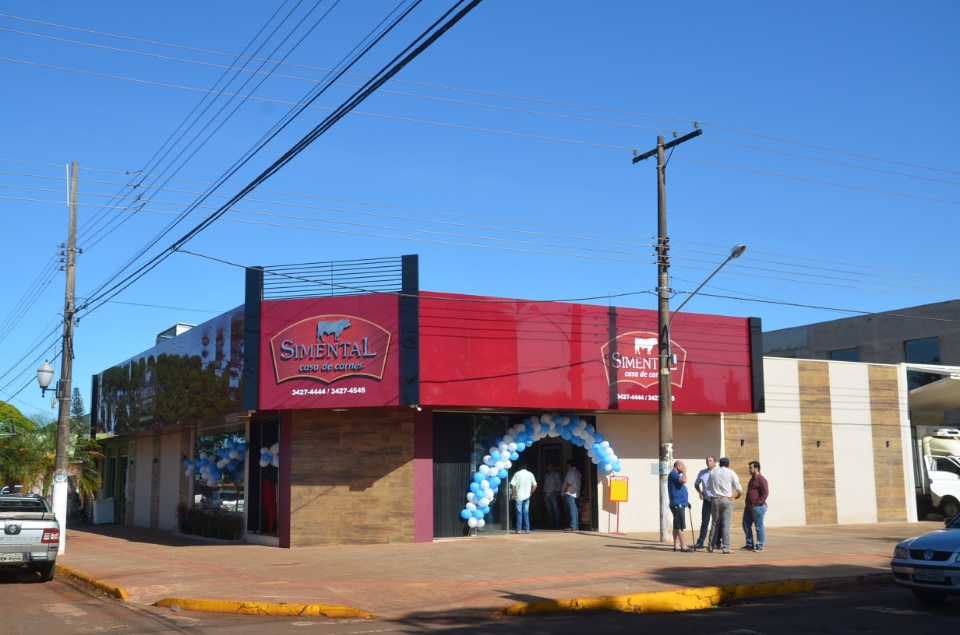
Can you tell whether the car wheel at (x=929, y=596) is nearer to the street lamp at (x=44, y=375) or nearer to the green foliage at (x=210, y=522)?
the green foliage at (x=210, y=522)

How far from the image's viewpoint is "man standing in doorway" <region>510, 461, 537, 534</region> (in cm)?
2211

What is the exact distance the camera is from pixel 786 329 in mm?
49594

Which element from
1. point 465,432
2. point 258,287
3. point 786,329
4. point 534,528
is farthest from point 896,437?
point 786,329

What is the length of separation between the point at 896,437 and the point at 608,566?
52.6 feet

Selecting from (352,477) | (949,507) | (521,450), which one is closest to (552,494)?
(521,450)

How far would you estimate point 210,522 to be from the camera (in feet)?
81.1

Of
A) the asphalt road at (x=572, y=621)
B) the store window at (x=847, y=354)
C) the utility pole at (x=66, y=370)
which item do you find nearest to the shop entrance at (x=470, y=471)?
the utility pole at (x=66, y=370)

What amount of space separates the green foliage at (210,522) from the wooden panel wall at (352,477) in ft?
10.6

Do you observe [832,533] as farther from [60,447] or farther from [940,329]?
[940,329]

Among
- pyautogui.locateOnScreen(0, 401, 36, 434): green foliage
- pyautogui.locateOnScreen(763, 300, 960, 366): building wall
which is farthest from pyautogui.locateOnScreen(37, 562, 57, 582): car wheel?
pyautogui.locateOnScreen(763, 300, 960, 366): building wall

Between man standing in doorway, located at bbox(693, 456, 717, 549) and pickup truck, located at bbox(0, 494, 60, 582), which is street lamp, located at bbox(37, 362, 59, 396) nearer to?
pickup truck, located at bbox(0, 494, 60, 582)

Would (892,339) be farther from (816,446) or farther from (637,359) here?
(637,359)

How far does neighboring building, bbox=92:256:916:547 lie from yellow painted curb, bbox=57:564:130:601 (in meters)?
4.82

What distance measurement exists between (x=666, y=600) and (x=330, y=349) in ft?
33.7
